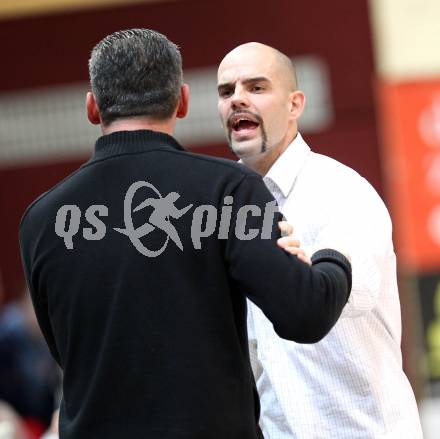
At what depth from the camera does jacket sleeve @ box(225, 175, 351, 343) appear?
2084 millimetres

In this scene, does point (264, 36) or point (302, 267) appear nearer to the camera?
point (302, 267)

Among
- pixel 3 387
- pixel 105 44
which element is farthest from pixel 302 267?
pixel 3 387

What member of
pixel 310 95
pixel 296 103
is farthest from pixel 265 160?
pixel 310 95

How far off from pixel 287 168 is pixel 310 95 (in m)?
4.81

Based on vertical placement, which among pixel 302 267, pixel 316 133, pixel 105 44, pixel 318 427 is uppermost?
pixel 316 133

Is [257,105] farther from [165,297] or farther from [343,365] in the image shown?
[165,297]

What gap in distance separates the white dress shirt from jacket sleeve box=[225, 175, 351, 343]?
531 mm

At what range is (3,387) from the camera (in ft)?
19.8

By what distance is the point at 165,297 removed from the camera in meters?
2.12

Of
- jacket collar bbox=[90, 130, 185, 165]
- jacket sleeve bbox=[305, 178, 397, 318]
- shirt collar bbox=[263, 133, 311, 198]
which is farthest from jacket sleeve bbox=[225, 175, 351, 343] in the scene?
shirt collar bbox=[263, 133, 311, 198]

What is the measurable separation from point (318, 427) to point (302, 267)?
72 cm

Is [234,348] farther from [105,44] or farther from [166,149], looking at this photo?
[105,44]

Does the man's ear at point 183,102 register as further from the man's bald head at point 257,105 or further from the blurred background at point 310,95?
the blurred background at point 310,95

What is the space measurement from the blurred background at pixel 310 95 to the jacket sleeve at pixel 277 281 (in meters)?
5.02
